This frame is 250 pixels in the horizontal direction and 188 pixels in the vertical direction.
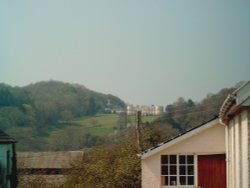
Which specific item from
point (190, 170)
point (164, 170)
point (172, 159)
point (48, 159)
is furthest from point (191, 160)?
point (48, 159)

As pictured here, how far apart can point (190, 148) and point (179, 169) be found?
110cm

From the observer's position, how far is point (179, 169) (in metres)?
23.0

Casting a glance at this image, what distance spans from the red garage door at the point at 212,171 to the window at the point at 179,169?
422 mm

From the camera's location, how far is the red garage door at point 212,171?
72.1ft

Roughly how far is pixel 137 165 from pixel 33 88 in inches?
3151

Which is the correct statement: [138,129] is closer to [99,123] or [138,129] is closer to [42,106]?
[99,123]

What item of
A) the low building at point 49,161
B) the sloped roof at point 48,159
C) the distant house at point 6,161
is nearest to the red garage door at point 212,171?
the distant house at point 6,161

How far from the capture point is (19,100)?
3418 inches

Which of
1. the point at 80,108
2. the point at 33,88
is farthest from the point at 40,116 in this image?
the point at 33,88

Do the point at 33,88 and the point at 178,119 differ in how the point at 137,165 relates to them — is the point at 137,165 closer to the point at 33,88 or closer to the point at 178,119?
the point at 178,119

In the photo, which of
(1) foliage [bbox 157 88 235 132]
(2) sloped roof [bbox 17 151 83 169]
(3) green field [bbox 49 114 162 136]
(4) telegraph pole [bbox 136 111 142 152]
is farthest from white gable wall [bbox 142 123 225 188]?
(3) green field [bbox 49 114 162 136]

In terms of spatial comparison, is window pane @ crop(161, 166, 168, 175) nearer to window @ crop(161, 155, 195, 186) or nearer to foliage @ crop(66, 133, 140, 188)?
window @ crop(161, 155, 195, 186)

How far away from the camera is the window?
75.3ft

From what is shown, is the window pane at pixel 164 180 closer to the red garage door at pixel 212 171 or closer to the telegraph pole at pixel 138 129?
the red garage door at pixel 212 171
